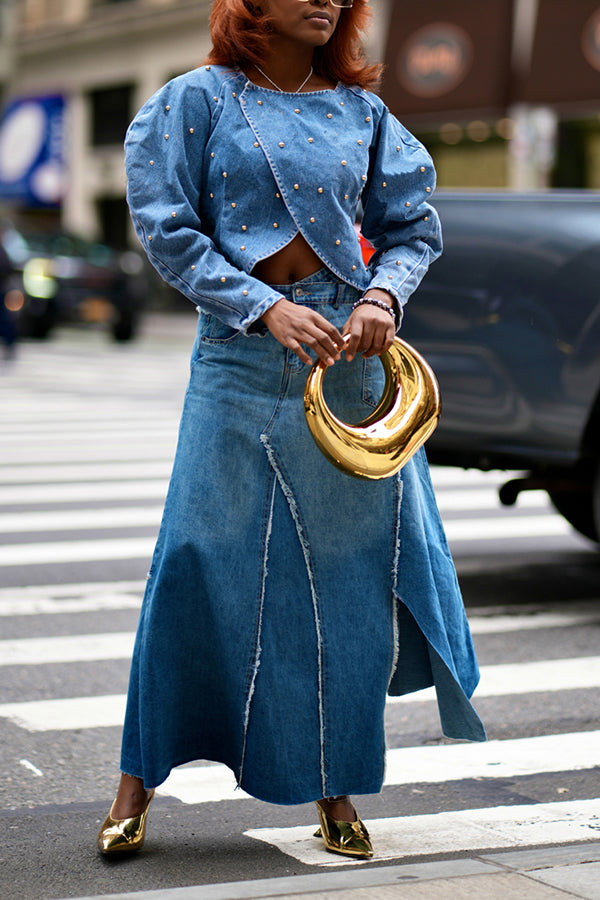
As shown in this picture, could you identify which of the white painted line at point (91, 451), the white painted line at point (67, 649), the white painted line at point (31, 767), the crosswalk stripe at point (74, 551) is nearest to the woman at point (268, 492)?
the white painted line at point (31, 767)

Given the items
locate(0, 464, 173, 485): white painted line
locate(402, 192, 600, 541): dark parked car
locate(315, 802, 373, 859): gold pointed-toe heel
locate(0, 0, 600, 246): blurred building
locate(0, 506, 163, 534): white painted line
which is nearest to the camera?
locate(315, 802, 373, 859): gold pointed-toe heel

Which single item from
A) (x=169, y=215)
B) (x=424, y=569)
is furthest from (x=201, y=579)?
(x=169, y=215)

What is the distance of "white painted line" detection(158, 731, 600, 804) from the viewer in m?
3.85

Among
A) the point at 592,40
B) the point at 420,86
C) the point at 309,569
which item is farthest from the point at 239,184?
the point at 420,86

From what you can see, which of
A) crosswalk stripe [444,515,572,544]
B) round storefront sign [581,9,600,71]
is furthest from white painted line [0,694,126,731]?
round storefront sign [581,9,600,71]

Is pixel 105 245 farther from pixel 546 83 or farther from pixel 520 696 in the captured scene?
pixel 520 696

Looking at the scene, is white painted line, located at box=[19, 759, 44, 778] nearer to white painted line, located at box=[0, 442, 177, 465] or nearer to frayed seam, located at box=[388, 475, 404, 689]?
frayed seam, located at box=[388, 475, 404, 689]

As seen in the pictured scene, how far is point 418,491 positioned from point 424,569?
18 centimetres

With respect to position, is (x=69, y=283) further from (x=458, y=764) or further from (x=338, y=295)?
(x=338, y=295)

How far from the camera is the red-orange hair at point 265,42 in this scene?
126 inches

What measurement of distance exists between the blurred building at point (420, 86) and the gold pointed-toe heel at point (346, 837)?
66.8 ft

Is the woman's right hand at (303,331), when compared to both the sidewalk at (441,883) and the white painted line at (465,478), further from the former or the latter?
the white painted line at (465,478)

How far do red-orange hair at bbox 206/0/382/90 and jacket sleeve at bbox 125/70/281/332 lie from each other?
0.11 m

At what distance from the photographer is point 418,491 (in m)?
3.31
